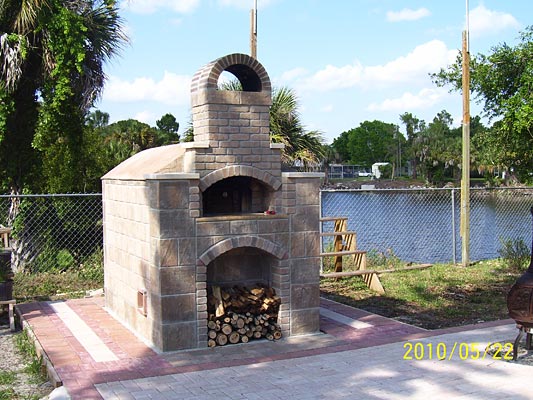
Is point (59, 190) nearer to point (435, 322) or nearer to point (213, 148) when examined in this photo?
point (213, 148)

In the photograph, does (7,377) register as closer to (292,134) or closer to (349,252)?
(349,252)

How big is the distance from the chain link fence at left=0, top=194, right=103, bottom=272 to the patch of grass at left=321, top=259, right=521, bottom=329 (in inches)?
205

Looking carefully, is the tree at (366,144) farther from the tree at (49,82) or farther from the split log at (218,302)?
the split log at (218,302)

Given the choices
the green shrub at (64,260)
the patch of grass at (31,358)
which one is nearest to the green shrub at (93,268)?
the green shrub at (64,260)

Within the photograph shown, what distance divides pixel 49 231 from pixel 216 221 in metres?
7.08

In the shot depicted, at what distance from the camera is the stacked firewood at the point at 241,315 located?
7168 millimetres

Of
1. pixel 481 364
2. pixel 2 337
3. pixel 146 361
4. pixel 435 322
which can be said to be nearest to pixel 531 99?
pixel 435 322

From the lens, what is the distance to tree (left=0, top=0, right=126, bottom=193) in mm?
11867

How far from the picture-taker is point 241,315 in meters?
7.31

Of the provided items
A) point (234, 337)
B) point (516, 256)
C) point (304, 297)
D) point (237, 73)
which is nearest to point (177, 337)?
point (234, 337)

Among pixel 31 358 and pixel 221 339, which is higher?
pixel 221 339

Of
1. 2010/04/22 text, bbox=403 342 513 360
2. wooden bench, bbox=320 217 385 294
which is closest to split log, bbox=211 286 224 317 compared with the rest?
2010/04/22 text, bbox=403 342 513 360

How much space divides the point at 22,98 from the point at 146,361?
8.39 m

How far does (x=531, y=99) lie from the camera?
36.3ft
